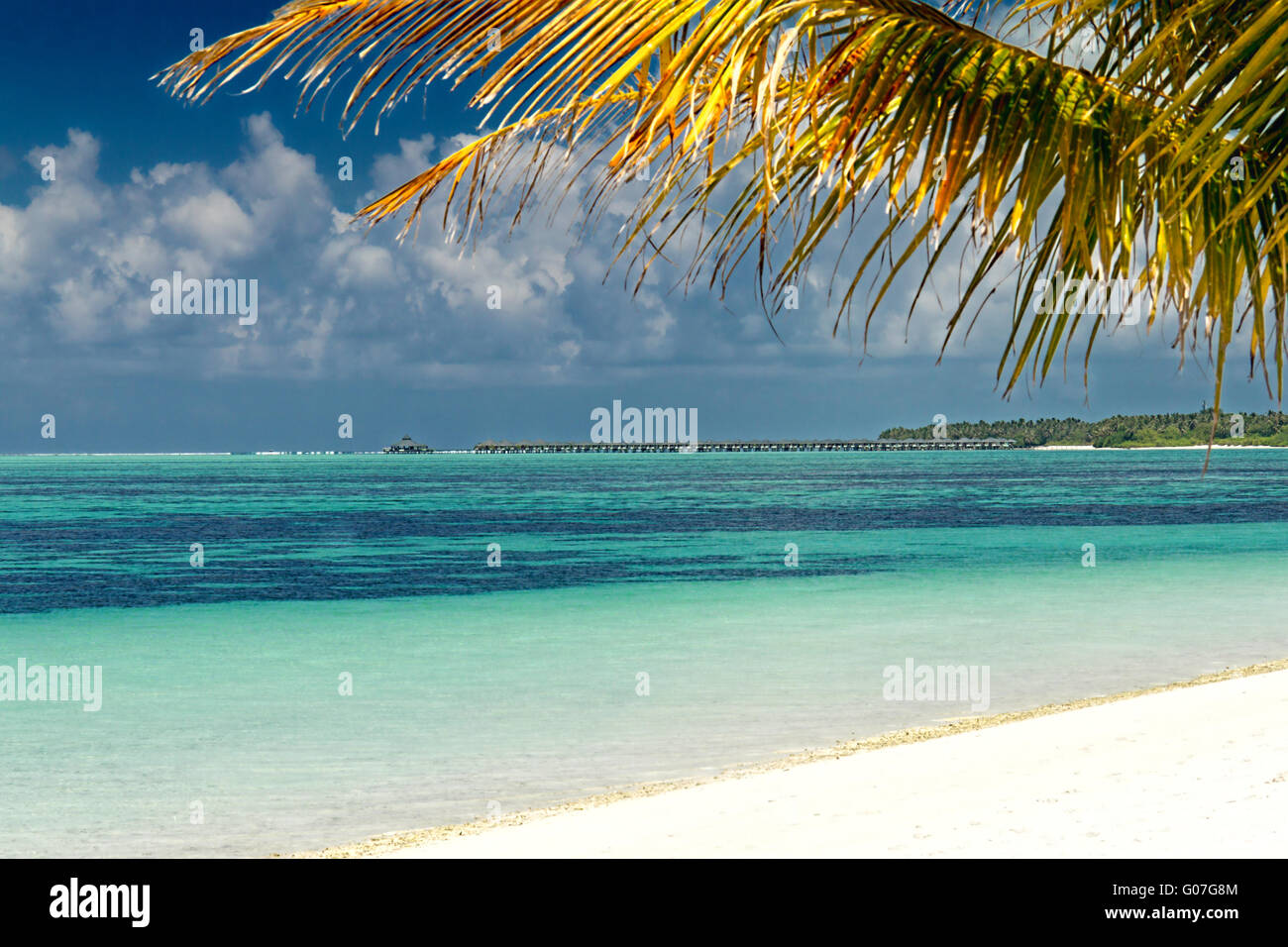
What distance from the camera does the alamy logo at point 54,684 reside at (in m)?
14.9

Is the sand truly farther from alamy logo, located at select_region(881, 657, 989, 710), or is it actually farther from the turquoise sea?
alamy logo, located at select_region(881, 657, 989, 710)

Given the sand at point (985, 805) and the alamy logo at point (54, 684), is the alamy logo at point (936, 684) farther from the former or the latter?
the alamy logo at point (54, 684)

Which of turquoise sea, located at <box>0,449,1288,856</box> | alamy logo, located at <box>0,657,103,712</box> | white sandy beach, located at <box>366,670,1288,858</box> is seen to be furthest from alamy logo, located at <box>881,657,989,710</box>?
alamy logo, located at <box>0,657,103,712</box>

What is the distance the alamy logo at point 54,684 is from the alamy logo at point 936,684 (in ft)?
34.8

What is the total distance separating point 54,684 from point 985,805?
1483cm

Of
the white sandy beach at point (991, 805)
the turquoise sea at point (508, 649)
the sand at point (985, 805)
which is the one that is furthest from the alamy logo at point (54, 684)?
the white sandy beach at point (991, 805)

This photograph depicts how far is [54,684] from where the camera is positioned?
16641 mm

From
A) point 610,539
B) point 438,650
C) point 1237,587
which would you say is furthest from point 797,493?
point 438,650

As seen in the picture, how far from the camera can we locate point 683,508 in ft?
219

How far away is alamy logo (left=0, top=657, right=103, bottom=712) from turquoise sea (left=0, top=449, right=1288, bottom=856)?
0.32m

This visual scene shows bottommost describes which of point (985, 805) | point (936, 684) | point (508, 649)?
point (508, 649)

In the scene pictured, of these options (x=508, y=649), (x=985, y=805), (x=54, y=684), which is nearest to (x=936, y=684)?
(x=508, y=649)

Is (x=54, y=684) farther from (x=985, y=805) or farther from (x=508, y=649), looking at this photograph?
(x=985, y=805)

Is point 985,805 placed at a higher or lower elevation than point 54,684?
higher
